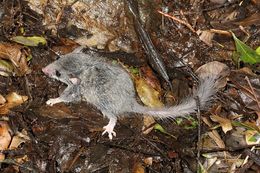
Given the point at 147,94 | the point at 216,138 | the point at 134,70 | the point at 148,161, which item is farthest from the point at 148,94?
the point at 216,138

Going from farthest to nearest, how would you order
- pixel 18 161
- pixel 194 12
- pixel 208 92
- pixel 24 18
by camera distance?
pixel 194 12, pixel 24 18, pixel 208 92, pixel 18 161

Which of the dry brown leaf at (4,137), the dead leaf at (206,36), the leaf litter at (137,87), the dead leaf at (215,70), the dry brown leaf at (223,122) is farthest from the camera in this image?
the dead leaf at (206,36)

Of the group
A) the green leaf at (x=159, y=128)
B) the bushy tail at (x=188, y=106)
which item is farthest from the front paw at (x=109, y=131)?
the green leaf at (x=159, y=128)

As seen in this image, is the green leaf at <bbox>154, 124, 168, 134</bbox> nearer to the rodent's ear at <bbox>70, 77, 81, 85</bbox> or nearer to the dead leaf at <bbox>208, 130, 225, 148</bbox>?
the dead leaf at <bbox>208, 130, 225, 148</bbox>

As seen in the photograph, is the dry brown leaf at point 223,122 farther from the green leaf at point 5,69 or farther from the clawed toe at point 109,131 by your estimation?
the green leaf at point 5,69

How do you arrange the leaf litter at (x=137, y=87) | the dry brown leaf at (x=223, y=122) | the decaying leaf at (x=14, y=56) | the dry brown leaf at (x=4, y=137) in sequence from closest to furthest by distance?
1. the dry brown leaf at (x=4, y=137)
2. the leaf litter at (x=137, y=87)
3. the dry brown leaf at (x=223, y=122)
4. the decaying leaf at (x=14, y=56)

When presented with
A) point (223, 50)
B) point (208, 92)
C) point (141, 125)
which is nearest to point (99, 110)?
point (141, 125)

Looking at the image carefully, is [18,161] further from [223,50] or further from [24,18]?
[223,50]
